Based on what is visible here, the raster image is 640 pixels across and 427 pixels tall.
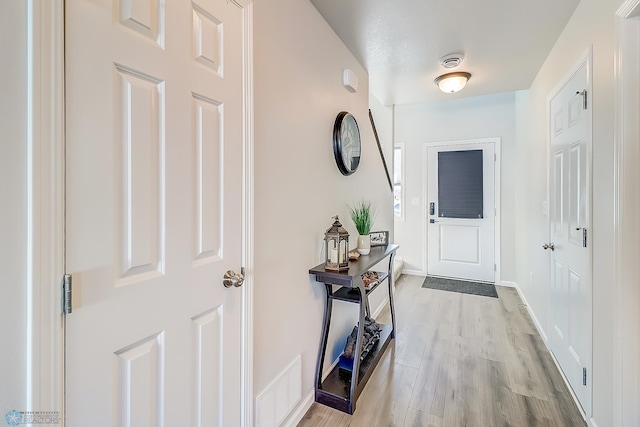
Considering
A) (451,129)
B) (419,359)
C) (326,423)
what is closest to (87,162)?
(326,423)

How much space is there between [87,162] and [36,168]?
0.11 metres

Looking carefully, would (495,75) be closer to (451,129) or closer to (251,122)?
(451,129)

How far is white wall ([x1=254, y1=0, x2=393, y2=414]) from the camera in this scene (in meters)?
1.40

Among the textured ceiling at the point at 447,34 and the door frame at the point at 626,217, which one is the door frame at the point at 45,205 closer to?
the textured ceiling at the point at 447,34

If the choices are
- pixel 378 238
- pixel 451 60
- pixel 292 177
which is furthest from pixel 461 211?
pixel 292 177

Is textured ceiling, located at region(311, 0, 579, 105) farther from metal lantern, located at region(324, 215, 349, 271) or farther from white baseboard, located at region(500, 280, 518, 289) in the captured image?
white baseboard, located at region(500, 280, 518, 289)

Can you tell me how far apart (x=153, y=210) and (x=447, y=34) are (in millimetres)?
2217

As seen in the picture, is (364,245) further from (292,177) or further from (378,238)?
(292,177)

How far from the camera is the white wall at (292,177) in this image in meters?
1.40

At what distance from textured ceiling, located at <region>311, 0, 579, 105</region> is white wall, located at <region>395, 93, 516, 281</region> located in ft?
4.24

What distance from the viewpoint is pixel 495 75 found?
281cm

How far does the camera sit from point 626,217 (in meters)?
1.30

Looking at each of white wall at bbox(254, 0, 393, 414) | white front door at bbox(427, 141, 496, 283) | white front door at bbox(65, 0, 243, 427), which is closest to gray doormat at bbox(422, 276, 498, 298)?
white front door at bbox(427, 141, 496, 283)

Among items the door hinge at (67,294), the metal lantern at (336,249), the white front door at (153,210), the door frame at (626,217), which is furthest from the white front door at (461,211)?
the door hinge at (67,294)
